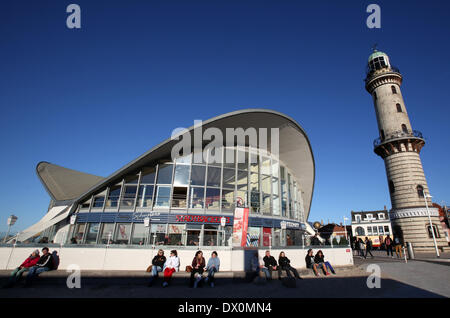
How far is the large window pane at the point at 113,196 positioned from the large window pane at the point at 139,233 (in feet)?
9.33

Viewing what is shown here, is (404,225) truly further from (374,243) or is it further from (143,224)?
(374,243)

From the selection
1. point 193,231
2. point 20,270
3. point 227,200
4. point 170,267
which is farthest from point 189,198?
point 20,270

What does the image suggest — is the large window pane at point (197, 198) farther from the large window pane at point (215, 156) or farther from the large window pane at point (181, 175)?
the large window pane at point (215, 156)

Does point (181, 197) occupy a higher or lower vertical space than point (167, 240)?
higher

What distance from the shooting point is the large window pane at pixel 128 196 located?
56.7 ft

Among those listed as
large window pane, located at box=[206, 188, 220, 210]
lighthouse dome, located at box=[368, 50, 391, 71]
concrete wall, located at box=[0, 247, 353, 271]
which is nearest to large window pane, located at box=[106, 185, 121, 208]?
large window pane, located at box=[206, 188, 220, 210]

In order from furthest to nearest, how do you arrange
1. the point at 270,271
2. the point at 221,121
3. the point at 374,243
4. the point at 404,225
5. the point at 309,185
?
the point at 374,243 → the point at 309,185 → the point at 404,225 → the point at 221,121 → the point at 270,271

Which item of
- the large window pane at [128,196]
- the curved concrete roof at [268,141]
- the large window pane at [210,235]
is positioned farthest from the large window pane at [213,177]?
the large window pane at [128,196]

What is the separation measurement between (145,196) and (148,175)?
1824 millimetres

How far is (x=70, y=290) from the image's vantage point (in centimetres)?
700

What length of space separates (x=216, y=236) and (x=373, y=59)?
34.3 m

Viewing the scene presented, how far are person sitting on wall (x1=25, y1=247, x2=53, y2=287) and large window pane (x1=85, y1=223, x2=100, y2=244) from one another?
919 cm

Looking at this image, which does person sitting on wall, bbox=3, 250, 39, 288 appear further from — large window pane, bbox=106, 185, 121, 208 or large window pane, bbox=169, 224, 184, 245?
large window pane, bbox=106, 185, 121, 208
